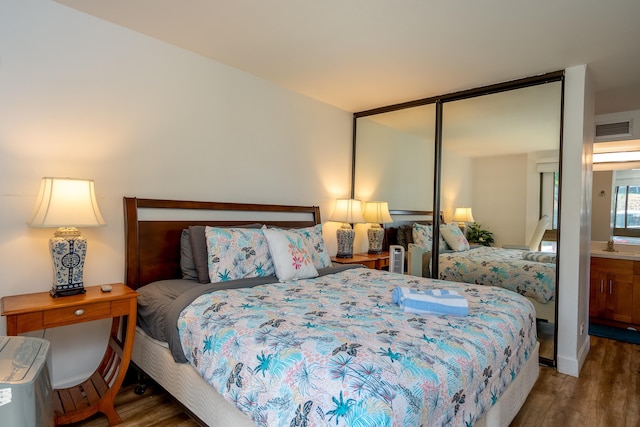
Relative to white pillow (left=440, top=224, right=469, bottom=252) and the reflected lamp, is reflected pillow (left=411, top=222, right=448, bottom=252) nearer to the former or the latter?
white pillow (left=440, top=224, right=469, bottom=252)

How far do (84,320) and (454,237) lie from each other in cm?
320

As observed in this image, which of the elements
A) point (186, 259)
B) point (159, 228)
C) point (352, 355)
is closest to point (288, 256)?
point (186, 259)

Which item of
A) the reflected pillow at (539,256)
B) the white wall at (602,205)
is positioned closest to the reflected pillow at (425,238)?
the reflected pillow at (539,256)

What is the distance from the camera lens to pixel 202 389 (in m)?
1.79

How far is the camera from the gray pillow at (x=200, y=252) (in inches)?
98.0

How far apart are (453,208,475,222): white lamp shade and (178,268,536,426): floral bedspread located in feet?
4.73

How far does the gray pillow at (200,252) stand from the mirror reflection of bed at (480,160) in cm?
228

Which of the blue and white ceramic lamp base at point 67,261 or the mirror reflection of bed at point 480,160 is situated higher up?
the mirror reflection of bed at point 480,160

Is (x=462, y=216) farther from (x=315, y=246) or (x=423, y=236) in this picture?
(x=315, y=246)

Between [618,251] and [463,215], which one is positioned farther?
[618,251]

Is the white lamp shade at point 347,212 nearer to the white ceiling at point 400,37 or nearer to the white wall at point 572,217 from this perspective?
the white ceiling at point 400,37

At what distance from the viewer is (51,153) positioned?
2.22 meters

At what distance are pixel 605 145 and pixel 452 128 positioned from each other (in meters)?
2.23

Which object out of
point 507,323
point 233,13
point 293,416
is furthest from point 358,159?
point 293,416
